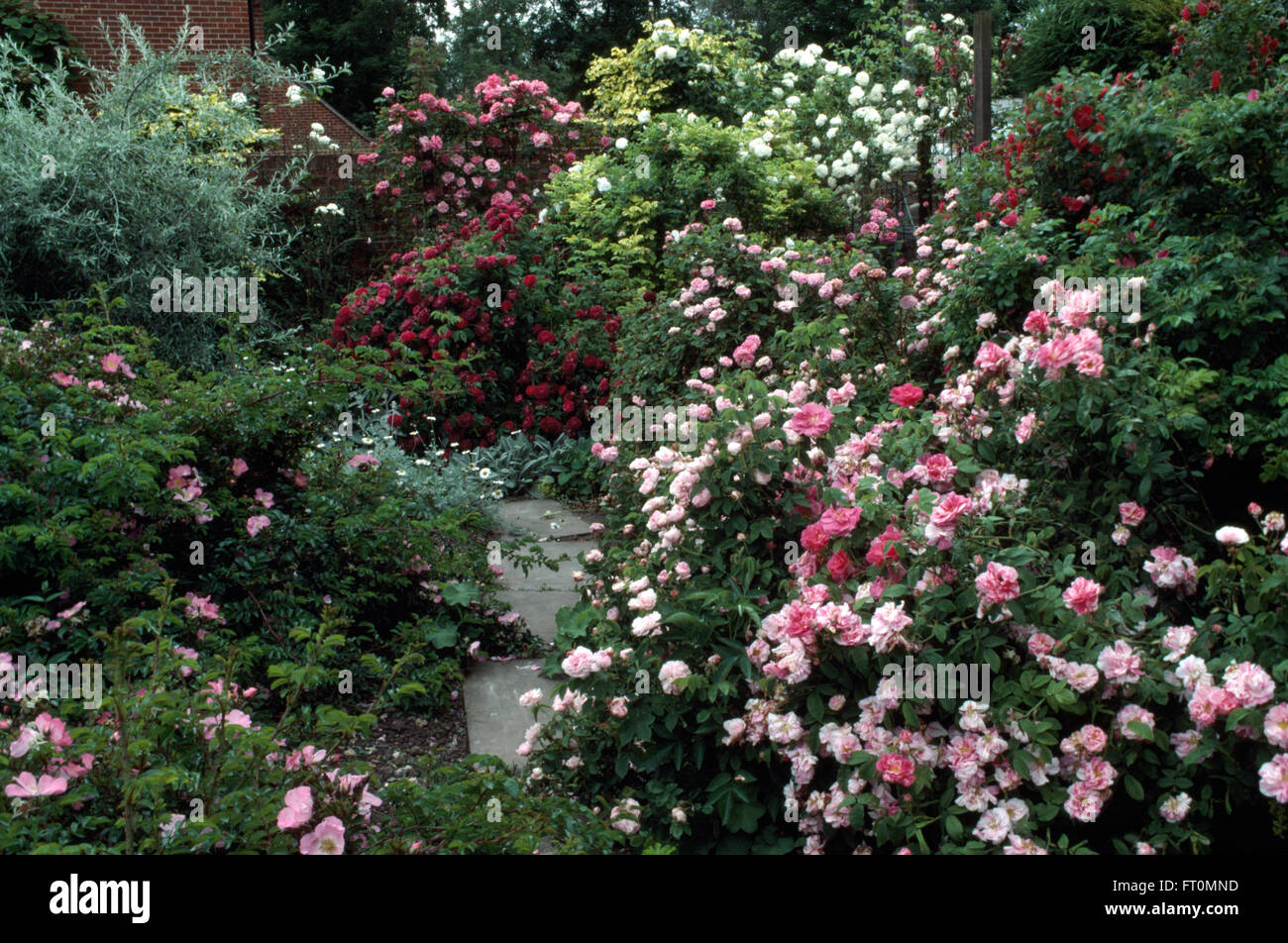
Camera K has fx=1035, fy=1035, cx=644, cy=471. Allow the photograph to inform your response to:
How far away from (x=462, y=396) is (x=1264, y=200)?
4402 millimetres

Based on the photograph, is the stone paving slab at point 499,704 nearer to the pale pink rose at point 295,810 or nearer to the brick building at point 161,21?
the pale pink rose at point 295,810

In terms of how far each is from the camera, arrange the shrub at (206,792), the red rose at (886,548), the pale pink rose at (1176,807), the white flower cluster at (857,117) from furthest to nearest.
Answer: the white flower cluster at (857,117) < the red rose at (886,548) < the pale pink rose at (1176,807) < the shrub at (206,792)

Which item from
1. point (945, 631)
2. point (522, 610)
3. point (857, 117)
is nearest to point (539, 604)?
point (522, 610)

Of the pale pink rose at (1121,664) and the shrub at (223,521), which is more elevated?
the shrub at (223,521)

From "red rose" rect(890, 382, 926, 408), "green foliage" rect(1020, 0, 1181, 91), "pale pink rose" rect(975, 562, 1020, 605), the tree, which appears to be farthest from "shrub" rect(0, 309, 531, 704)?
the tree

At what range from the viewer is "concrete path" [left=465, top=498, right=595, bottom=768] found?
317cm

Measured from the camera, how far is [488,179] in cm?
914

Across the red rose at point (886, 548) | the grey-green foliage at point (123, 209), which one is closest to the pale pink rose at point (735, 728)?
the red rose at point (886, 548)

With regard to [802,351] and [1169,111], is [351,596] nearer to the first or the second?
[802,351]

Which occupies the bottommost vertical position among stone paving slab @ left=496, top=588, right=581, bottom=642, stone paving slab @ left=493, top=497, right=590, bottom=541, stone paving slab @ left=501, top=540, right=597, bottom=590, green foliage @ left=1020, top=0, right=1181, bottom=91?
stone paving slab @ left=496, top=588, right=581, bottom=642

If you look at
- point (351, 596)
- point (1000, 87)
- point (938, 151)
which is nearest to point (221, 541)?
point (351, 596)

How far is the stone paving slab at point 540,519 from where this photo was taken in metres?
5.09

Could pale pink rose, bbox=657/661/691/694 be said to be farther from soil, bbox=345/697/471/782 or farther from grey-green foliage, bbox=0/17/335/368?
grey-green foliage, bbox=0/17/335/368

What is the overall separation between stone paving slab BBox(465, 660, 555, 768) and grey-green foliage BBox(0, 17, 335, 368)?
3458 mm
